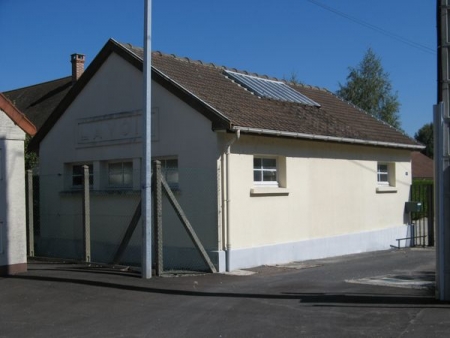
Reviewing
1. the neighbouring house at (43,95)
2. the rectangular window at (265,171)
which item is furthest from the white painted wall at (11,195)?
the neighbouring house at (43,95)

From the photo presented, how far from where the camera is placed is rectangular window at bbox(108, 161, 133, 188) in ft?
48.8

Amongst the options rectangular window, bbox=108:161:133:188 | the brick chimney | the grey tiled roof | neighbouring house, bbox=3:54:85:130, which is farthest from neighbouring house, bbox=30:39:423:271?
the brick chimney

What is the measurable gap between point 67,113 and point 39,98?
16.6 metres

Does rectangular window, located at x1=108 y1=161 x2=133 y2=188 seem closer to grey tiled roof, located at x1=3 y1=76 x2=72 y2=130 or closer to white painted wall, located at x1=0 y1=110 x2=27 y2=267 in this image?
white painted wall, located at x1=0 y1=110 x2=27 y2=267

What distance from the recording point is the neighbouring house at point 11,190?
11.9m

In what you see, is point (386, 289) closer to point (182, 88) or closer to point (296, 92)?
point (182, 88)

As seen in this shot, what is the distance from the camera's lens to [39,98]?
104 feet

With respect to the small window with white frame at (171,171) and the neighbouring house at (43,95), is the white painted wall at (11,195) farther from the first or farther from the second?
the neighbouring house at (43,95)

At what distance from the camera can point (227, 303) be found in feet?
30.0

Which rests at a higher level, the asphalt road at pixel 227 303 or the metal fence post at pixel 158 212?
the metal fence post at pixel 158 212

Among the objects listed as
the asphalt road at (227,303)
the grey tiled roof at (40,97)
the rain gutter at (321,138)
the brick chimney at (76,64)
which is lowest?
the asphalt road at (227,303)

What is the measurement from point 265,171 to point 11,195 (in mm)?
5664

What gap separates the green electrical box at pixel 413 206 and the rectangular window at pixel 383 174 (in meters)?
1.01

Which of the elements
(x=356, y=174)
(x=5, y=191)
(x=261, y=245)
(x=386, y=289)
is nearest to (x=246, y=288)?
(x=386, y=289)
